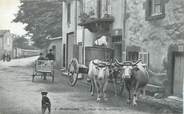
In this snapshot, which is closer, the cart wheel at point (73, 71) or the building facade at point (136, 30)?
the building facade at point (136, 30)

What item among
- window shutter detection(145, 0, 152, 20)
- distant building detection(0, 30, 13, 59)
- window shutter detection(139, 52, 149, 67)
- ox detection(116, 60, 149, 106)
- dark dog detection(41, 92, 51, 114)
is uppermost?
window shutter detection(145, 0, 152, 20)

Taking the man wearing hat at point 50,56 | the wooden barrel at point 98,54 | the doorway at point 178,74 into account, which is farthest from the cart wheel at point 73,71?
the doorway at point 178,74

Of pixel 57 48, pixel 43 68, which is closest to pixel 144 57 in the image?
pixel 57 48

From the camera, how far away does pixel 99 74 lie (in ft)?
12.9

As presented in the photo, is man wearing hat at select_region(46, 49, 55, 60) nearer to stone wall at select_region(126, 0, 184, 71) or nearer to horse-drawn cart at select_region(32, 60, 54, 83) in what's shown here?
horse-drawn cart at select_region(32, 60, 54, 83)

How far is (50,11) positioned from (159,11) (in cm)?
101

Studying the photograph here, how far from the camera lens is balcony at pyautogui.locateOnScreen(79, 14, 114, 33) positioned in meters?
4.01

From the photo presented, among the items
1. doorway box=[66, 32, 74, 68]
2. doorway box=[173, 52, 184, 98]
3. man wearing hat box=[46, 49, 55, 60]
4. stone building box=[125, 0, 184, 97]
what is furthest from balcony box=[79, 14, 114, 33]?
doorway box=[173, 52, 184, 98]

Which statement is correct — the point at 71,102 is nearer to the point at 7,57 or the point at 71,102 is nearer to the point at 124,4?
the point at 7,57

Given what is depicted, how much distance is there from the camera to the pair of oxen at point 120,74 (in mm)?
3738

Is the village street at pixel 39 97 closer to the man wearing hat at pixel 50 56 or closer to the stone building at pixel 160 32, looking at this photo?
the man wearing hat at pixel 50 56

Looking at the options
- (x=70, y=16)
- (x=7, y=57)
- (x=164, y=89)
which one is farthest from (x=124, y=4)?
(x=7, y=57)

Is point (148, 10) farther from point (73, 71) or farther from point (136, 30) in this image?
point (73, 71)

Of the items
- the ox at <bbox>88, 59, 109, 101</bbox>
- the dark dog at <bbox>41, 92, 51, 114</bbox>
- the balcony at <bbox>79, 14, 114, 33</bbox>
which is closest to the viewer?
the dark dog at <bbox>41, 92, 51, 114</bbox>
